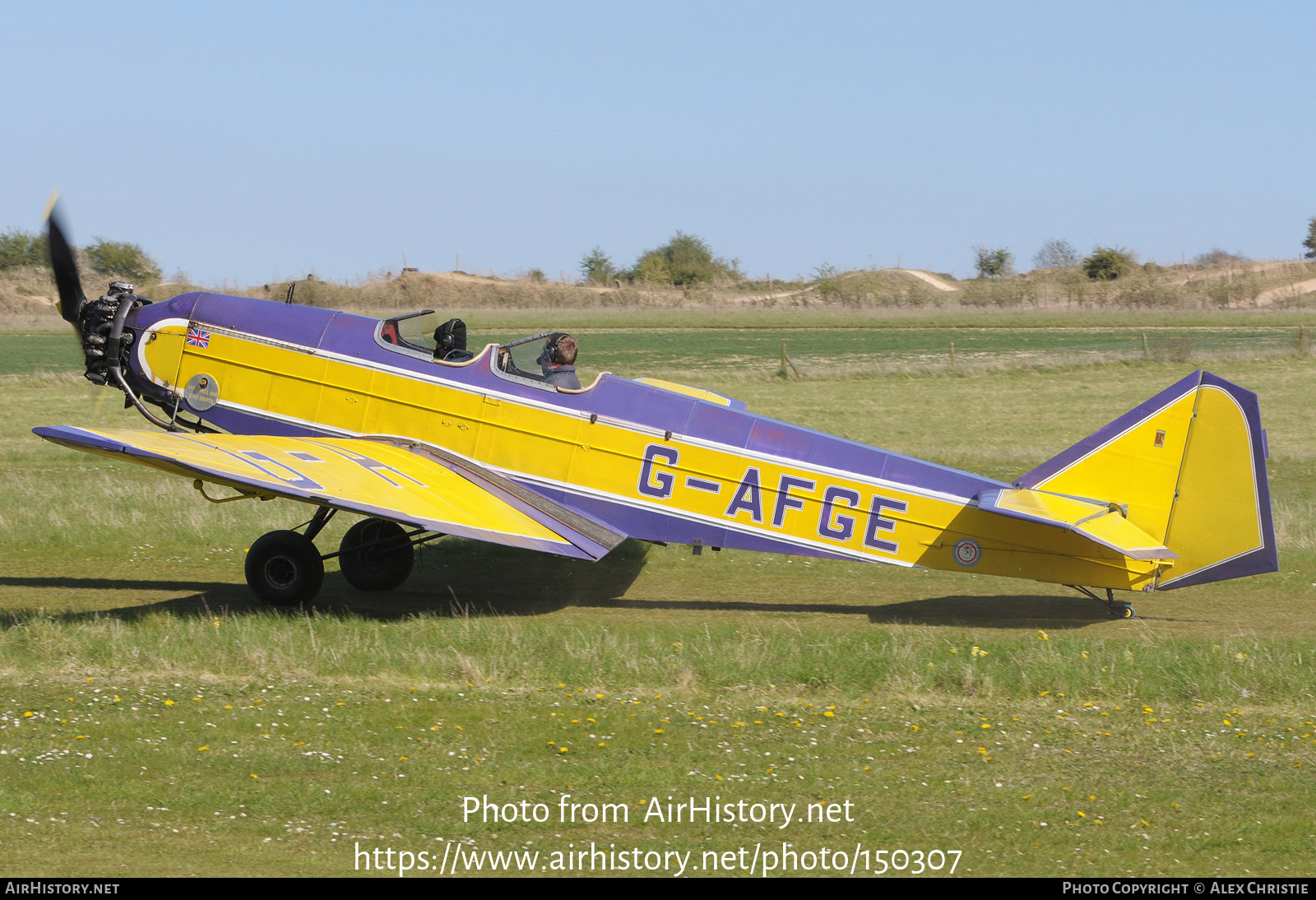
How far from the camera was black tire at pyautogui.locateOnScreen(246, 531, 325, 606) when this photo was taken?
917 cm

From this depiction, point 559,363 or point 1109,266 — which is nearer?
point 559,363

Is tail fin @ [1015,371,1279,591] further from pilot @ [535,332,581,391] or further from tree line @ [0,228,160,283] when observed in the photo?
tree line @ [0,228,160,283]

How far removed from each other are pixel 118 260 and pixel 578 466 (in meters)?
64.8

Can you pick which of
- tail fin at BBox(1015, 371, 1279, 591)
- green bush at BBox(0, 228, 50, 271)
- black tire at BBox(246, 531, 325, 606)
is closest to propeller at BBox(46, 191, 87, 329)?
black tire at BBox(246, 531, 325, 606)

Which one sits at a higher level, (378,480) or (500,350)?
(500,350)

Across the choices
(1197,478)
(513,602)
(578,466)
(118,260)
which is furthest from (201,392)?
(118,260)

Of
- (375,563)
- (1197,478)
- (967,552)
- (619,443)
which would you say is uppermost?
(619,443)

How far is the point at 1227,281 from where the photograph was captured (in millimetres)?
74938

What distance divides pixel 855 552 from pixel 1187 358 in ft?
86.7

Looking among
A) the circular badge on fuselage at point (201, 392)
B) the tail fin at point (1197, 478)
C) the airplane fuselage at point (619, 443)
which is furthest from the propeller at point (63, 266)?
the tail fin at point (1197, 478)

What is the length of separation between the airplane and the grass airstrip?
680 mm

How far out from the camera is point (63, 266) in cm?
1073

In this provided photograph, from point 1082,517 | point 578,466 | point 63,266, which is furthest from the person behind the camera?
point 63,266

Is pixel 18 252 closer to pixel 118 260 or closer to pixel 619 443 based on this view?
pixel 118 260
